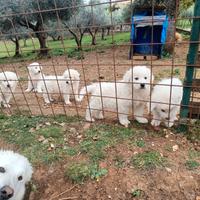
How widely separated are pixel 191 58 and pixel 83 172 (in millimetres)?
1865

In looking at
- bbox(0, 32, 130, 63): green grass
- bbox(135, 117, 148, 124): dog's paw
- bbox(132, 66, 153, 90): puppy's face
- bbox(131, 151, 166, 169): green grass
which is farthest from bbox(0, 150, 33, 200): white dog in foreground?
bbox(135, 117, 148, 124): dog's paw

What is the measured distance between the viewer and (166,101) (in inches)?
136

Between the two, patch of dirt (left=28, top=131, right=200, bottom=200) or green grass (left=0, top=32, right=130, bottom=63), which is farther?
green grass (left=0, top=32, right=130, bottom=63)

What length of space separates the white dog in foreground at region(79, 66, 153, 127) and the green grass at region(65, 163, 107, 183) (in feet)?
3.58

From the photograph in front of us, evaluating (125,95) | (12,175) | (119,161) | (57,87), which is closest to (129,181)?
(119,161)

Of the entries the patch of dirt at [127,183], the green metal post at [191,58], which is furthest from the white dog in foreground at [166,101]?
the patch of dirt at [127,183]

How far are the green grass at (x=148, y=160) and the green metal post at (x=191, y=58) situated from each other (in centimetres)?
74

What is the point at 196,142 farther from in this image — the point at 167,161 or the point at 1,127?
the point at 1,127

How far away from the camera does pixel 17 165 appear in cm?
250

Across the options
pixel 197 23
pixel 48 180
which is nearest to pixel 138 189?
pixel 48 180

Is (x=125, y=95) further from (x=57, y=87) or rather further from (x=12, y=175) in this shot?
(x=57, y=87)

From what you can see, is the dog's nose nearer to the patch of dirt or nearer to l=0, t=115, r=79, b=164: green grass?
the patch of dirt

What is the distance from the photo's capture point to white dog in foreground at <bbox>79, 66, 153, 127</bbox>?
3531mm

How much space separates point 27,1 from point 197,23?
10.3m
